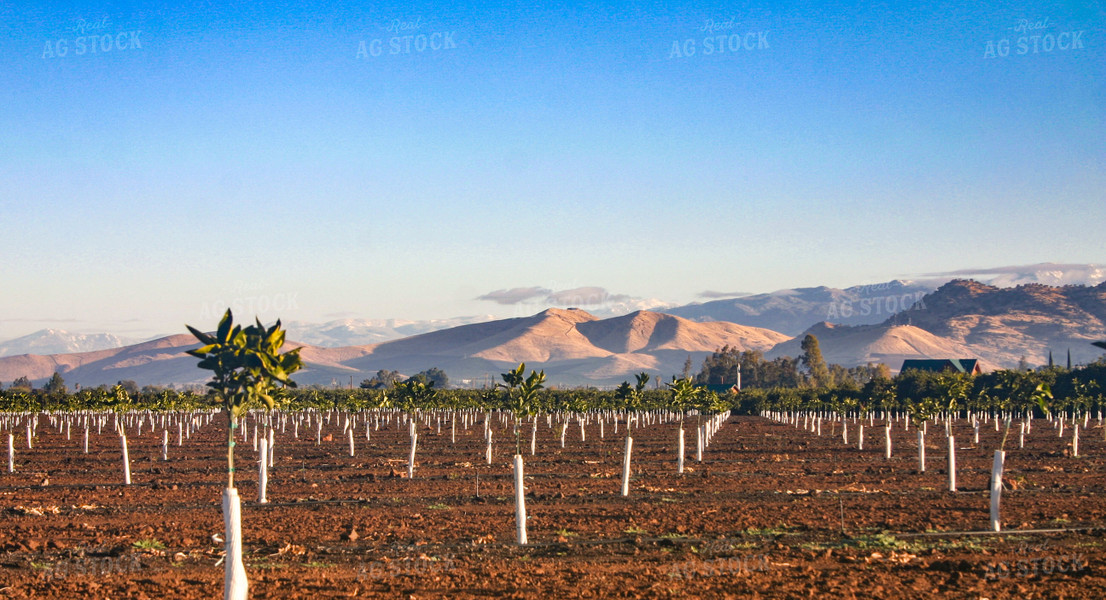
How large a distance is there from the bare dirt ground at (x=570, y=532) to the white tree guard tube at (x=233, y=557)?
5.31 feet

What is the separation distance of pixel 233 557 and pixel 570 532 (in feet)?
29.9

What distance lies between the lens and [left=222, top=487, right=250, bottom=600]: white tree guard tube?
12.0 m

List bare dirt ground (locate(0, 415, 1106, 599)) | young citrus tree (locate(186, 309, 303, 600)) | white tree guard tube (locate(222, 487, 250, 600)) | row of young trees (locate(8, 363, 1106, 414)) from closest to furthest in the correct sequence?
white tree guard tube (locate(222, 487, 250, 600)), young citrus tree (locate(186, 309, 303, 600)), bare dirt ground (locate(0, 415, 1106, 599)), row of young trees (locate(8, 363, 1106, 414))

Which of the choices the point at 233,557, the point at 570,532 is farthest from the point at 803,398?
the point at 233,557

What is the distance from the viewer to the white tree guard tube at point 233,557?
11977 millimetres

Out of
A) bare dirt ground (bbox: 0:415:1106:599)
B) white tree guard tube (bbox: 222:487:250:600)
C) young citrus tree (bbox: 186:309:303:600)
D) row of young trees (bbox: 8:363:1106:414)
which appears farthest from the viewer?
row of young trees (bbox: 8:363:1106:414)

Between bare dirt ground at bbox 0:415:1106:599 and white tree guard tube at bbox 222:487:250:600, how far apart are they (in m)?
1.62

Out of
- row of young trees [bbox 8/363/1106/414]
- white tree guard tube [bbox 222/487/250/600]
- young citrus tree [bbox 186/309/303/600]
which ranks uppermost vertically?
young citrus tree [bbox 186/309/303/600]

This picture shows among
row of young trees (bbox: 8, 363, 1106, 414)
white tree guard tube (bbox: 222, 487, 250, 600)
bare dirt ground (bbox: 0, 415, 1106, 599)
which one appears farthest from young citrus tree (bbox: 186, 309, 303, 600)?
row of young trees (bbox: 8, 363, 1106, 414)

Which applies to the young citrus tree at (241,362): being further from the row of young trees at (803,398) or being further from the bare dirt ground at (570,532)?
the row of young trees at (803,398)

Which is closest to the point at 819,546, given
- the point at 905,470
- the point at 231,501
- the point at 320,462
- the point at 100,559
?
the point at 231,501

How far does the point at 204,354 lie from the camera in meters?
12.3

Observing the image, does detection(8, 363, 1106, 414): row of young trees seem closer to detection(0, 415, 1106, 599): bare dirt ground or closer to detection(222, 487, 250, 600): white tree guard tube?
detection(0, 415, 1106, 599): bare dirt ground

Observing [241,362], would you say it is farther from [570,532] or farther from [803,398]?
[803,398]
